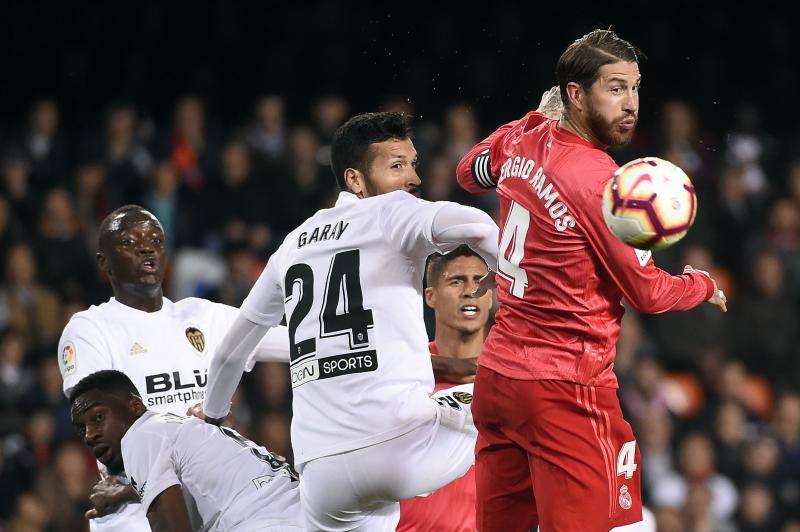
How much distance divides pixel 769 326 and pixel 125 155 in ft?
21.2

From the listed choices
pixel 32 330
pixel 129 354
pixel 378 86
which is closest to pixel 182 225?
pixel 32 330

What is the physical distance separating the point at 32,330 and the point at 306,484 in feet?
21.4

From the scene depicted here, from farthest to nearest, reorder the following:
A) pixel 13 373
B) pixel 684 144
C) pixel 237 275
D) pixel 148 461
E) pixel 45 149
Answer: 1. pixel 684 144
2. pixel 45 149
3. pixel 237 275
4. pixel 13 373
5. pixel 148 461

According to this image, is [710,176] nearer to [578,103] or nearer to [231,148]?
[231,148]

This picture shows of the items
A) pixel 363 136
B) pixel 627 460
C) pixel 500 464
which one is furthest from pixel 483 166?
pixel 627 460

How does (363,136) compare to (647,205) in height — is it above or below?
above

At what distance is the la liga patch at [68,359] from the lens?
640cm

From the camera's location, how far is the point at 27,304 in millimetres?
11344

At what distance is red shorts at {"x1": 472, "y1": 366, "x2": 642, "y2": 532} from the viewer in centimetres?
488

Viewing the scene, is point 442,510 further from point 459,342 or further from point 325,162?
point 325,162

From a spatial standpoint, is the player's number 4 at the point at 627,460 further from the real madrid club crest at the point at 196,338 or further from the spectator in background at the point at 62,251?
the spectator in background at the point at 62,251

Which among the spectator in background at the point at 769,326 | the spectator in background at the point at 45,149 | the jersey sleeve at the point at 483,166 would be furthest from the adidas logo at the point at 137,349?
the spectator in background at the point at 769,326

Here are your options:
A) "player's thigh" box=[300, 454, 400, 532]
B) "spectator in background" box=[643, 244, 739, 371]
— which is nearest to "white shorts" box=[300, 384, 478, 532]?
"player's thigh" box=[300, 454, 400, 532]

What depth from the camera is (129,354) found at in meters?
6.54
